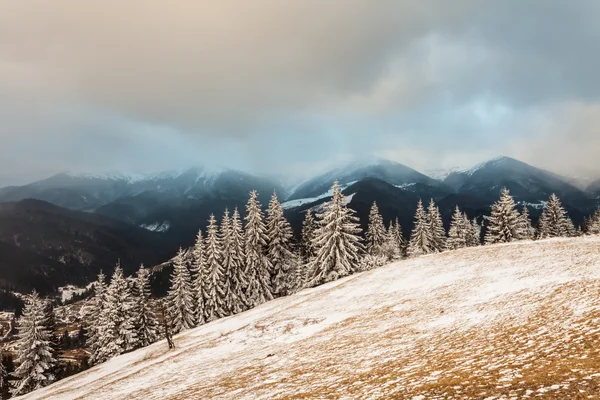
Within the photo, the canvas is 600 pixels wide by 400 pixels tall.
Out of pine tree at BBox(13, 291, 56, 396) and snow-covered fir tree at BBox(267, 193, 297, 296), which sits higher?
snow-covered fir tree at BBox(267, 193, 297, 296)

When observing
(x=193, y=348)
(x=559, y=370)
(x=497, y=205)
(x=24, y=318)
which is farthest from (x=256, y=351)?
(x=497, y=205)

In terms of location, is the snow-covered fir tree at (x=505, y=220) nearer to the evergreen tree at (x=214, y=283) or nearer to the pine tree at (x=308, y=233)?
the pine tree at (x=308, y=233)

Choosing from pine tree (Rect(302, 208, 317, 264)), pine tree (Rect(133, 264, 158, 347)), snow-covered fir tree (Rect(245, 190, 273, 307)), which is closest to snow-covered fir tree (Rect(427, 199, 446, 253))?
pine tree (Rect(302, 208, 317, 264))

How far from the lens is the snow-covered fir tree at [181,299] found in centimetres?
5734

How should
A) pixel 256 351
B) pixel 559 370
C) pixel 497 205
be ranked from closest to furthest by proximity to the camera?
pixel 559 370
pixel 256 351
pixel 497 205

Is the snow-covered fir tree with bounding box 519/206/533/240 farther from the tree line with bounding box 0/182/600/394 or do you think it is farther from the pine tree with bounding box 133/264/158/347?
the pine tree with bounding box 133/264/158/347

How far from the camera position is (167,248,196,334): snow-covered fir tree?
57.3 meters

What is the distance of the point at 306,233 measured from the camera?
211 ft

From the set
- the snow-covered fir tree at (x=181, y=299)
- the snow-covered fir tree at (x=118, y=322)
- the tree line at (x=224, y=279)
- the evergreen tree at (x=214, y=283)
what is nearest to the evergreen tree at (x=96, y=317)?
the tree line at (x=224, y=279)

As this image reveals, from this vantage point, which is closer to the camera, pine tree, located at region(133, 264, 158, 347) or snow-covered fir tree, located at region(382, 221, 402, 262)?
pine tree, located at region(133, 264, 158, 347)

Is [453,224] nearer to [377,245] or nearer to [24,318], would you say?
[377,245]

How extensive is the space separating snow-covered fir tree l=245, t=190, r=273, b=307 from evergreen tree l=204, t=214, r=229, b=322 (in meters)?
4.15

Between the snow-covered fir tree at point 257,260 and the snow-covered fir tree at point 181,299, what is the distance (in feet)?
36.0

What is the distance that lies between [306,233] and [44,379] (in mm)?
45543
